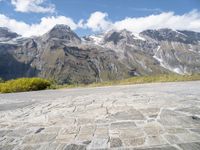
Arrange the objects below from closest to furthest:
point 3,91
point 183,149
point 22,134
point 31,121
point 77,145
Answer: point 183,149 < point 77,145 < point 22,134 < point 31,121 < point 3,91

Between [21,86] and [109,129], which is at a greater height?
[21,86]

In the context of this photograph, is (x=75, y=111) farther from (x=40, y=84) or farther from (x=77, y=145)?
(x=40, y=84)

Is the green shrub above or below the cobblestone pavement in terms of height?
above

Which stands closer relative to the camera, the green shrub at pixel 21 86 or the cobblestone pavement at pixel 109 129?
the cobblestone pavement at pixel 109 129

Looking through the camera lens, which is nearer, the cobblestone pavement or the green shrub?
the cobblestone pavement

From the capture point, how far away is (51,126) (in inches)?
199

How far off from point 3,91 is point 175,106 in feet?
46.9

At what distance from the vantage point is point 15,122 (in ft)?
18.7

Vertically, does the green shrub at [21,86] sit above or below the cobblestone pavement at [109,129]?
above

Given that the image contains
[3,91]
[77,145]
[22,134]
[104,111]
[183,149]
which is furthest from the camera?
[3,91]

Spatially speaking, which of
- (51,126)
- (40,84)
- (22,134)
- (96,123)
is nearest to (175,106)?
(96,123)

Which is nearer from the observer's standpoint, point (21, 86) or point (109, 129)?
point (109, 129)

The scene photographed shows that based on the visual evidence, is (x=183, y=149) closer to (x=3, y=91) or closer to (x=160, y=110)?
(x=160, y=110)

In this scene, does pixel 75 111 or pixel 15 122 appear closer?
pixel 15 122
